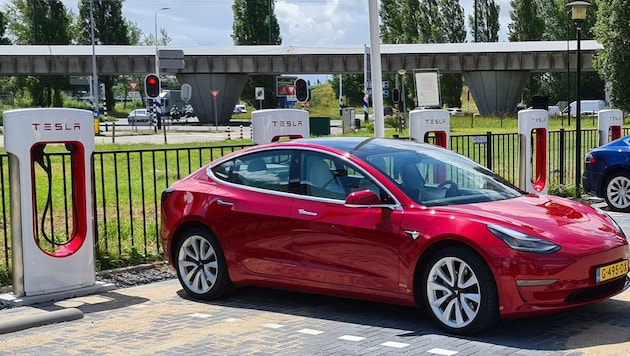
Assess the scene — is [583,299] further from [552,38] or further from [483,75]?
[552,38]

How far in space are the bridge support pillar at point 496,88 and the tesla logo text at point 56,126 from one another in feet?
199

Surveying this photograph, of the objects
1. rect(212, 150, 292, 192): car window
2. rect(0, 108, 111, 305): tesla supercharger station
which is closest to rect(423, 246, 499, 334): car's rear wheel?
rect(212, 150, 292, 192): car window

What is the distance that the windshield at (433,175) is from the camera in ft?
21.6

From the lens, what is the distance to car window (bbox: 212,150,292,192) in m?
7.24

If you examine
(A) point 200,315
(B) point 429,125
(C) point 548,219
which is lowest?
(A) point 200,315

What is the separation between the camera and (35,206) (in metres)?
7.73

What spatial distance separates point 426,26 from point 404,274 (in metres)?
78.4

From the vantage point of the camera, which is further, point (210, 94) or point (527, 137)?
point (210, 94)

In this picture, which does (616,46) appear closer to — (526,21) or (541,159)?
(541,159)

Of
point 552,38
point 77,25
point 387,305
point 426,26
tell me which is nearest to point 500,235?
point 387,305

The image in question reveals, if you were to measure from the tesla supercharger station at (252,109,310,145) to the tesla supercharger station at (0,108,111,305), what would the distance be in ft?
7.29

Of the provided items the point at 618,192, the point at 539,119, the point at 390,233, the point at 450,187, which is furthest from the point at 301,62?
the point at 390,233

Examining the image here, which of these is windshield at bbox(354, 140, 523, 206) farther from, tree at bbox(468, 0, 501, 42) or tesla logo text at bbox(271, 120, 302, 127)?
tree at bbox(468, 0, 501, 42)

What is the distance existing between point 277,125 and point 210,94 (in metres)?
58.0
